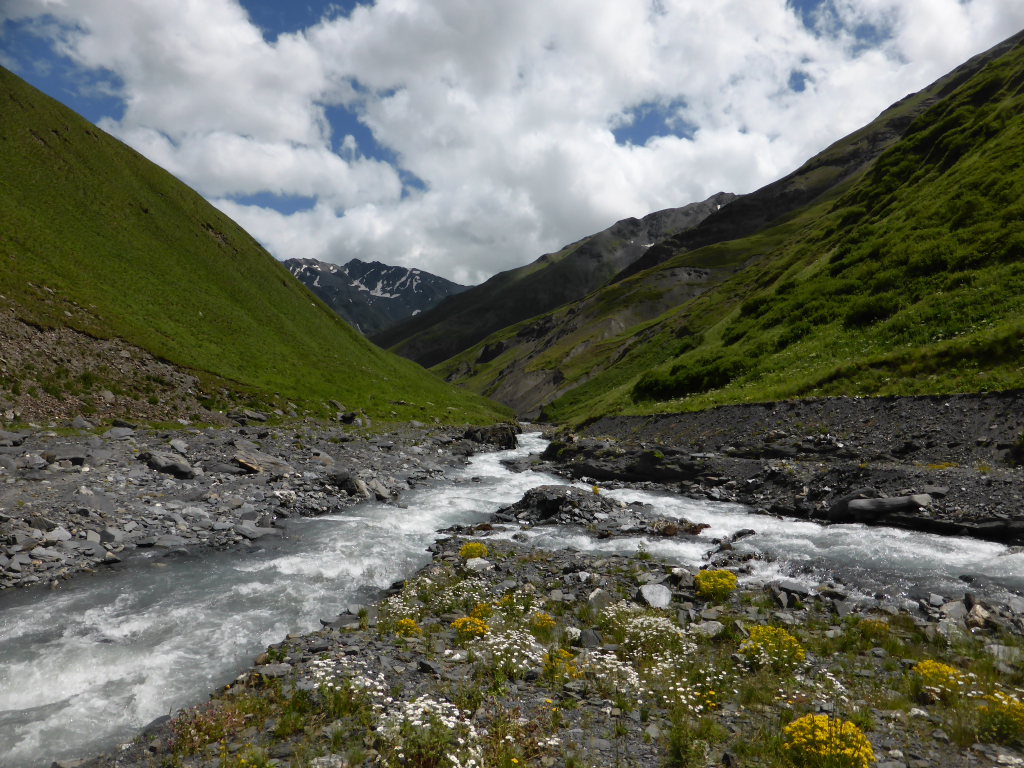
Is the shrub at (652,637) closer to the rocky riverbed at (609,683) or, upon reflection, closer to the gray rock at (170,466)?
the rocky riverbed at (609,683)

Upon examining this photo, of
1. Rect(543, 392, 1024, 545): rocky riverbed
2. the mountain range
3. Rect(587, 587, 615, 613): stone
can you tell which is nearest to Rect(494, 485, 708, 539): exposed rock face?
Rect(543, 392, 1024, 545): rocky riverbed

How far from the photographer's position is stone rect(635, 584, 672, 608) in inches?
518

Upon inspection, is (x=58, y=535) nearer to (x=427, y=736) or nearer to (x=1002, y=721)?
(x=427, y=736)

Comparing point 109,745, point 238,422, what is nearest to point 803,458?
point 109,745

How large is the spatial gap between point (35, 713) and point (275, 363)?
54121 mm

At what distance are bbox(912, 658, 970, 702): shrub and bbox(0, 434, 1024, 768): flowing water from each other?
5768 millimetres

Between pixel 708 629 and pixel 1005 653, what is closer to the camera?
pixel 1005 653

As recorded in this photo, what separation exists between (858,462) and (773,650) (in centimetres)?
1795

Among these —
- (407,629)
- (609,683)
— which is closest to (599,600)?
(609,683)

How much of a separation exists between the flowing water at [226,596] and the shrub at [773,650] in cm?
561

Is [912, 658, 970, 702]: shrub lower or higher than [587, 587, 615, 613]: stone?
higher

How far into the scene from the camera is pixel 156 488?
71.9ft

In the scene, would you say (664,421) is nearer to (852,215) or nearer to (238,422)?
(238,422)

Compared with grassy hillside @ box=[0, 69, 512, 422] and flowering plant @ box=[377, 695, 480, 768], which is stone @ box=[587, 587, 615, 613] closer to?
flowering plant @ box=[377, 695, 480, 768]
